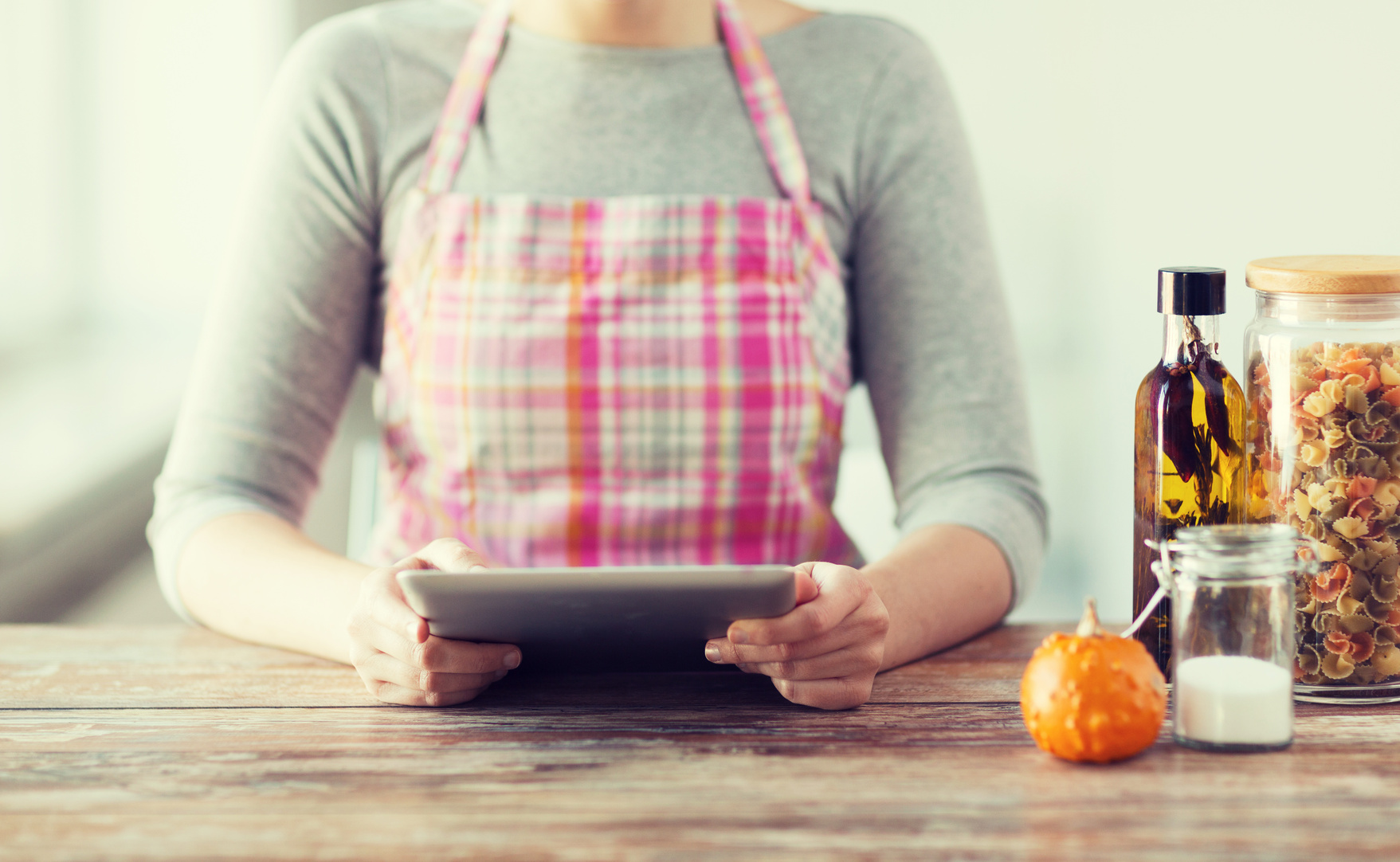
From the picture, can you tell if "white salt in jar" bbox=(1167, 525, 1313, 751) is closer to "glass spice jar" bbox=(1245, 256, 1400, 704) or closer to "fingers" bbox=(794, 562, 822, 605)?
"glass spice jar" bbox=(1245, 256, 1400, 704)

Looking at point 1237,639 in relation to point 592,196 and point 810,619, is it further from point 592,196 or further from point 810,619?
point 592,196

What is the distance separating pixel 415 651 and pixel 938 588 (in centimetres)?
40

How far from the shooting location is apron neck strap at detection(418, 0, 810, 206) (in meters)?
1.07

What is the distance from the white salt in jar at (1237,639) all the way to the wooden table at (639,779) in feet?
0.05

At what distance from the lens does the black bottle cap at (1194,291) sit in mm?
673

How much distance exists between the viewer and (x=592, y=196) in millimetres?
1060

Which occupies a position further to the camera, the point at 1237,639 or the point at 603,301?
the point at 603,301

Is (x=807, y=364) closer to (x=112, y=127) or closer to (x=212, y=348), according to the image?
(x=212, y=348)

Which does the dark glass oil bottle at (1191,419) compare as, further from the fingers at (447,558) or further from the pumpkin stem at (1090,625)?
the fingers at (447,558)

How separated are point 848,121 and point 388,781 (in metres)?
0.77

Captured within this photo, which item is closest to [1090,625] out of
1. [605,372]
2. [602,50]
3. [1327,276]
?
[1327,276]

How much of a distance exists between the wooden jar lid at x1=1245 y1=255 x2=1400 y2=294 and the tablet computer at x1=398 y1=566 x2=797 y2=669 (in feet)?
1.16

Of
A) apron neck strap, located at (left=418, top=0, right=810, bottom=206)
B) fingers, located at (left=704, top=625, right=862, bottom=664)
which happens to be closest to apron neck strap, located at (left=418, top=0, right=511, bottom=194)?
apron neck strap, located at (left=418, top=0, right=810, bottom=206)

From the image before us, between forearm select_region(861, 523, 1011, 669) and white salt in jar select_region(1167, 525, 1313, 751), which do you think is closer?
white salt in jar select_region(1167, 525, 1313, 751)
